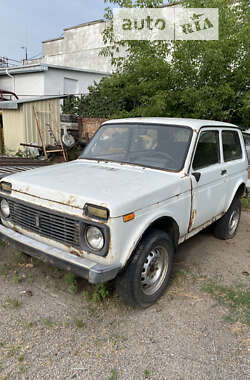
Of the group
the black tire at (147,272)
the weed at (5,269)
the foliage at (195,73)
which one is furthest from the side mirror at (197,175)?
the foliage at (195,73)

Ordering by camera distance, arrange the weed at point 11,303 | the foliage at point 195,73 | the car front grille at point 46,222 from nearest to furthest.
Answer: the car front grille at point 46,222
the weed at point 11,303
the foliage at point 195,73

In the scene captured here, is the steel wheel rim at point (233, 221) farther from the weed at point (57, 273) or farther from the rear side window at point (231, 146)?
the weed at point (57, 273)

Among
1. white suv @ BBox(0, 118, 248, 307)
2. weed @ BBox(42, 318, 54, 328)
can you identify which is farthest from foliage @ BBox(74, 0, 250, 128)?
weed @ BBox(42, 318, 54, 328)

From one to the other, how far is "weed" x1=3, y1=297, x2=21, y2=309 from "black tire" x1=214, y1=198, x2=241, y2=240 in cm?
329

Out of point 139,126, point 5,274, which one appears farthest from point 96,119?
point 5,274

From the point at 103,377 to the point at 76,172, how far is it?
202cm

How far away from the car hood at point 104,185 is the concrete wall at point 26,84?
515 inches

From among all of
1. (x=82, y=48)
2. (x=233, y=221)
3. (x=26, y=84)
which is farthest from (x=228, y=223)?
(x=82, y=48)

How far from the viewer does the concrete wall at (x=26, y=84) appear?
1525cm

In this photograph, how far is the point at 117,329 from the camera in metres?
2.80

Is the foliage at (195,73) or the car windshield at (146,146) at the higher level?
the foliage at (195,73)

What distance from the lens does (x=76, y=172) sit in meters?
3.41

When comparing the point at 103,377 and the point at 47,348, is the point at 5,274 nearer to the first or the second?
the point at 47,348

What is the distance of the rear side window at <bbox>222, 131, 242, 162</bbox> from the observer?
4430 millimetres
